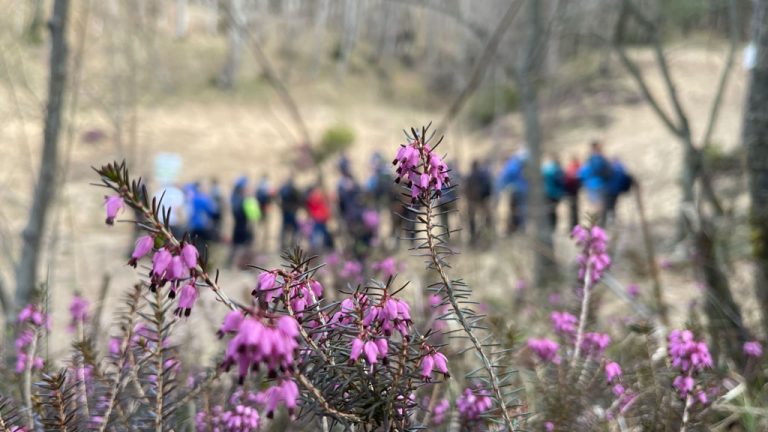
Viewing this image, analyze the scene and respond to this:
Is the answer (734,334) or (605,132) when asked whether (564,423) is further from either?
(605,132)

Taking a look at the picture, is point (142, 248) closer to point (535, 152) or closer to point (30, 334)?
point (30, 334)

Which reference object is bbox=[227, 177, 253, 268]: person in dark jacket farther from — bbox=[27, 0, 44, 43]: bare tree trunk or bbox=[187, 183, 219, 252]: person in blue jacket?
bbox=[27, 0, 44, 43]: bare tree trunk

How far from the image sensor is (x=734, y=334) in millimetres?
3617

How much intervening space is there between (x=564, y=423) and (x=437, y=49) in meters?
47.7

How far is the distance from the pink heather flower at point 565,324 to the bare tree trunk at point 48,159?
2.95m

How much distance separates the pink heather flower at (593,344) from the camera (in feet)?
7.46

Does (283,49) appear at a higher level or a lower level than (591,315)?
higher

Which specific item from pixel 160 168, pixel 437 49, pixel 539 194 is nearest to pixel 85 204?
pixel 160 168

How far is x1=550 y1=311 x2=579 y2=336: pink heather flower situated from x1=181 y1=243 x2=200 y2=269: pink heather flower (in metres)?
1.68

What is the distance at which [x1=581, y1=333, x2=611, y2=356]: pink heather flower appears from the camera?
2273mm

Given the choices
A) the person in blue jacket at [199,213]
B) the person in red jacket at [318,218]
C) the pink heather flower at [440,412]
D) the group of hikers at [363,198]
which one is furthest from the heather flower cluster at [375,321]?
the person in red jacket at [318,218]

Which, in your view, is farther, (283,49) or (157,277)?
(283,49)

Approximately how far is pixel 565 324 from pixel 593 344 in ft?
Answer: 0.44

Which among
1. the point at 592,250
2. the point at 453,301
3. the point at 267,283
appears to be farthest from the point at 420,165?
the point at 592,250
